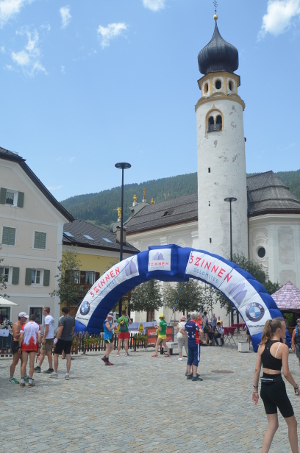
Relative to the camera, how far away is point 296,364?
15.9 metres

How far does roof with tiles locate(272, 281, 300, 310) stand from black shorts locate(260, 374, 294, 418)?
1854 centimetres

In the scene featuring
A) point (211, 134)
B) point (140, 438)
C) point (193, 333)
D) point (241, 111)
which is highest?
point (241, 111)

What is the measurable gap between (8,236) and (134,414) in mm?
24173

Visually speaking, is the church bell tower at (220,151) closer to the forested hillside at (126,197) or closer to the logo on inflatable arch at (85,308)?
the logo on inflatable arch at (85,308)

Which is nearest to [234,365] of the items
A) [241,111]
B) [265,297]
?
[265,297]

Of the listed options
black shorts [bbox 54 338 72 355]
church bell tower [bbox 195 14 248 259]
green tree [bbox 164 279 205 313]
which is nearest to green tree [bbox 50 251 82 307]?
green tree [bbox 164 279 205 313]

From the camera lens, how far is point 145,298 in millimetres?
40750

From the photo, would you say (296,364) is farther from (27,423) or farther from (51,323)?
(27,423)

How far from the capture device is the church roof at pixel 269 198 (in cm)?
4379

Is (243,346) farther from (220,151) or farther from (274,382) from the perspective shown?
(220,151)

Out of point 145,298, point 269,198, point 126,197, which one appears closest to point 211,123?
point 269,198

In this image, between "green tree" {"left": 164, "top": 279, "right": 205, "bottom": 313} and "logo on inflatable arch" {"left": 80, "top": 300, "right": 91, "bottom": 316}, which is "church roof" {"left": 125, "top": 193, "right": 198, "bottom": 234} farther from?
"logo on inflatable arch" {"left": 80, "top": 300, "right": 91, "bottom": 316}

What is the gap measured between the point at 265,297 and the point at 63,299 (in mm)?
16999

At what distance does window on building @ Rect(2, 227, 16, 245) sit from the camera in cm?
3006
